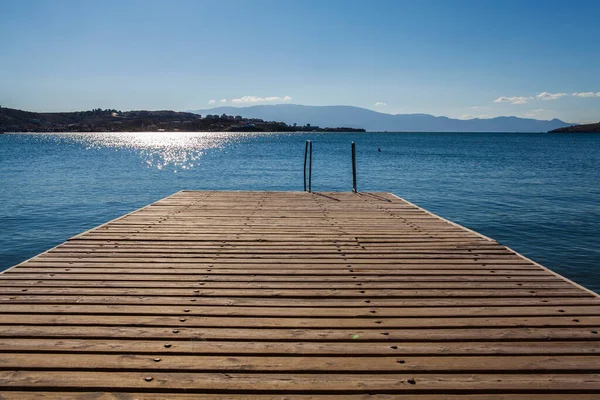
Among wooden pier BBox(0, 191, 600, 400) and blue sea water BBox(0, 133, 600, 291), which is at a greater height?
wooden pier BBox(0, 191, 600, 400)

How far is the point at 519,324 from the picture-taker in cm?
390

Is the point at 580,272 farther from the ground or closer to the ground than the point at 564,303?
closer to the ground

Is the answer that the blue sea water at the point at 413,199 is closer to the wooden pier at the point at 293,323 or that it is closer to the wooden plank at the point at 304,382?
the wooden pier at the point at 293,323

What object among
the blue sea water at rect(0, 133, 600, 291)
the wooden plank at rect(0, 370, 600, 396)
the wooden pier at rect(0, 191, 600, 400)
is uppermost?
the wooden pier at rect(0, 191, 600, 400)

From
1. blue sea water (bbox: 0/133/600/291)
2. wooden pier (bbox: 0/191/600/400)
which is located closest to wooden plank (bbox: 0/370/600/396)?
wooden pier (bbox: 0/191/600/400)

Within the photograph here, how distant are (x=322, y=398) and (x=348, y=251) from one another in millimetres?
3636

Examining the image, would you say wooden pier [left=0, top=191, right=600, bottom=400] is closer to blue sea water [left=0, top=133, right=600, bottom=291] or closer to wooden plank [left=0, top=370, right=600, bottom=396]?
wooden plank [left=0, top=370, right=600, bottom=396]

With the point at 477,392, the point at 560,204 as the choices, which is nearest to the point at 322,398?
the point at 477,392

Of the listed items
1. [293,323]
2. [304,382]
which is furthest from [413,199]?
[304,382]

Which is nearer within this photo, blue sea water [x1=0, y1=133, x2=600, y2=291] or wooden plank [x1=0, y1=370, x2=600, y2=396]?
wooden plank [x1=0, y1=370, x2=600, y2=396]

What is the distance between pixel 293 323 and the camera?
3.91m

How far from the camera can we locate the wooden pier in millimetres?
2988

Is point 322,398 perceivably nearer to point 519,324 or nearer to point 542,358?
point 542,358

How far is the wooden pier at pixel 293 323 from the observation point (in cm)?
299
